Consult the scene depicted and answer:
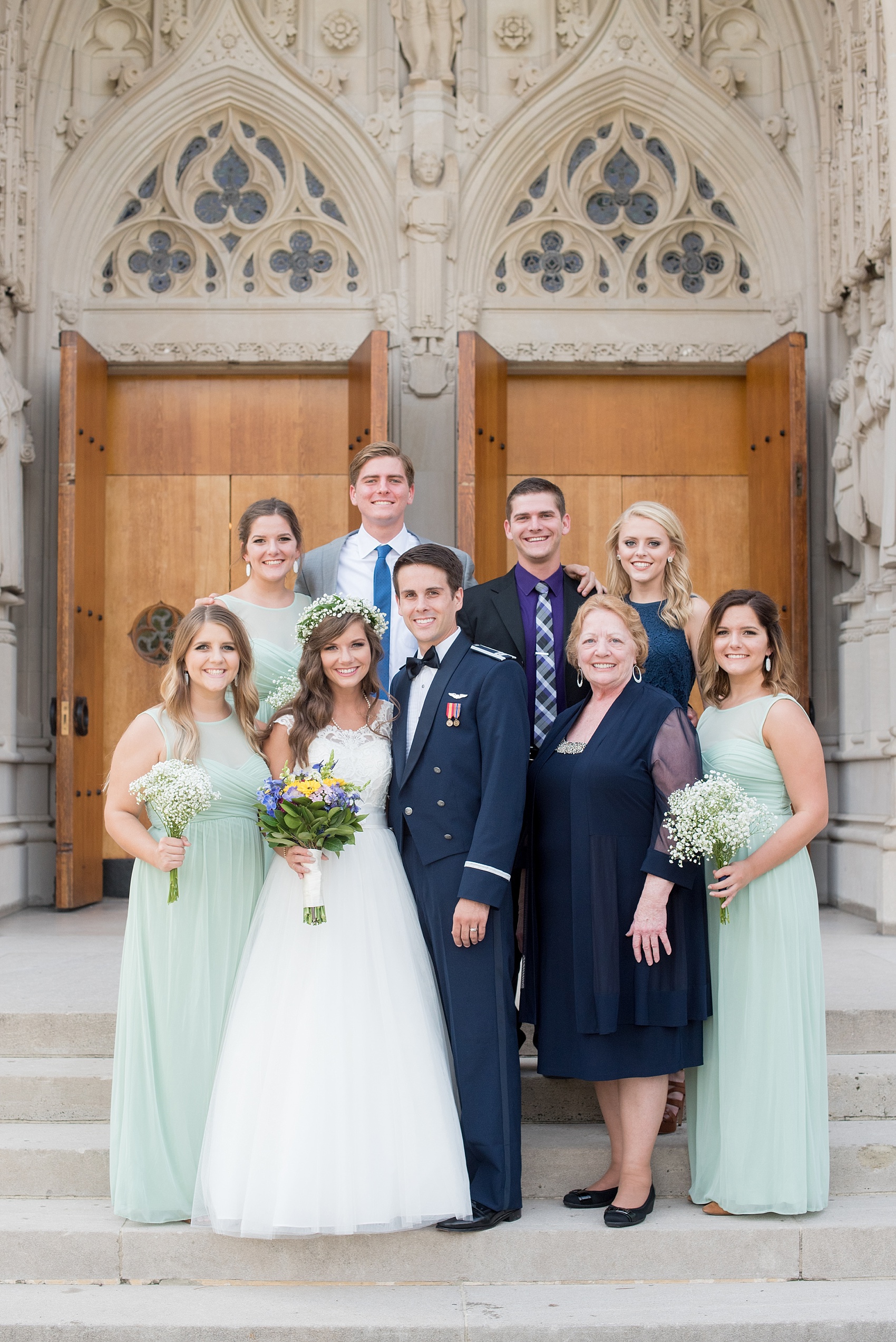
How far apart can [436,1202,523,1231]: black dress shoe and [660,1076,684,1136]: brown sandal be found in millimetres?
663

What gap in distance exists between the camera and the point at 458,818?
341 cm

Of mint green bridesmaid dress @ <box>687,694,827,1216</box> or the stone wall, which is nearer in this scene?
mint green bridesmaid dress @ <box>687,694,827,1216</box>

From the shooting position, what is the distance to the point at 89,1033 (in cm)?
430

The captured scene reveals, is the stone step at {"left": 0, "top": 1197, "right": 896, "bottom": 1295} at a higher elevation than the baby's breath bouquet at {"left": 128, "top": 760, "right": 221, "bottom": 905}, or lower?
lower

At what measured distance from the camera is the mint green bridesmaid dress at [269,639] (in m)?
4.21

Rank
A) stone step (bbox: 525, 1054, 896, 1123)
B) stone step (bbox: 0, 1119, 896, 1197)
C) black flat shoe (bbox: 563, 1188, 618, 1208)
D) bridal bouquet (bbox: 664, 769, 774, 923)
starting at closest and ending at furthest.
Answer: bridal bouquet (bbox: 664, 769, 774, 923) < black flat shoe (bbox: 563, 1188, 618, 1208) < stone step (bbox: 0, 1119, 896, 1197) < stone step (bbox: 525, 1054, 896, 1123)

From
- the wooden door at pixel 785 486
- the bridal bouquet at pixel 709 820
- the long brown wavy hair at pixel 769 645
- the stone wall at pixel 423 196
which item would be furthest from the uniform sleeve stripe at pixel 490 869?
the stone wall at pixel 423 196

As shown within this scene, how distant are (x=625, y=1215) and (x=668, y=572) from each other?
1.97m

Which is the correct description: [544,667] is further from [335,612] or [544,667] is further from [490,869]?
[490,869]

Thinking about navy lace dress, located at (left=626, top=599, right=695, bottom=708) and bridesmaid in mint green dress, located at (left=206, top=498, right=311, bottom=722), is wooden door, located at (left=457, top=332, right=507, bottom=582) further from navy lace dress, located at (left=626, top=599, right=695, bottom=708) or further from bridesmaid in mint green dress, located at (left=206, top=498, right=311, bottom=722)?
navy lace dress, located at (left=626, top=599, right=695, bottom=708)

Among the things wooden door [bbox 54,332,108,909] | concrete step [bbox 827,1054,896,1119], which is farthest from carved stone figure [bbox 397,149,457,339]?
concrete step [bbox 827,1054,896,1119]

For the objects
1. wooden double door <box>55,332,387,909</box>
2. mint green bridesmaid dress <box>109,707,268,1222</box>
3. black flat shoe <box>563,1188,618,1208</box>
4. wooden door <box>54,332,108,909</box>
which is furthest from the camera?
wooden double door <box>55,332,387,909</box>

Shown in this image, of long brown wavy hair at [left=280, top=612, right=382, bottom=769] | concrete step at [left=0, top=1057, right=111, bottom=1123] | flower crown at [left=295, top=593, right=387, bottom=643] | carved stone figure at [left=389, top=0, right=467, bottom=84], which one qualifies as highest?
carved stone figure at [left=389, top=0, right=467, bottom=84]

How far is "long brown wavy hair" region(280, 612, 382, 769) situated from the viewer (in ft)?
11.6
